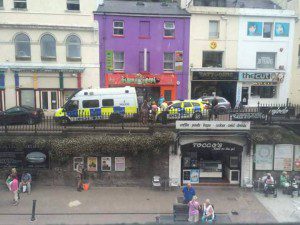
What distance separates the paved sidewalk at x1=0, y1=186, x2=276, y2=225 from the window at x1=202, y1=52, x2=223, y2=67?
44.7 ft

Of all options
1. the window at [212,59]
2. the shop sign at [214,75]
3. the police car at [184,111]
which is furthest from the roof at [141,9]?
the police car at [184,111]

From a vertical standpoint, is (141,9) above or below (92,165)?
above

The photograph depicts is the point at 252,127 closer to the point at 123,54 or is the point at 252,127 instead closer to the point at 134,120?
the point at 134,120

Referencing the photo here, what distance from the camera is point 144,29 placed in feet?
92.6

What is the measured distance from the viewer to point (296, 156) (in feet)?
62.3

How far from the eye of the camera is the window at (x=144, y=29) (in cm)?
2815

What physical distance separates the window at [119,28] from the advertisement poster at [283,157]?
16.0 meters

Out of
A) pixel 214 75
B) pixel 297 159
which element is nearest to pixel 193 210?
pixel 297 159

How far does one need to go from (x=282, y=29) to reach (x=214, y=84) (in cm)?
764

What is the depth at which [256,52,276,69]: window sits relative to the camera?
29.5 meters

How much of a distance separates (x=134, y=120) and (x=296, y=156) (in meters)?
10.00

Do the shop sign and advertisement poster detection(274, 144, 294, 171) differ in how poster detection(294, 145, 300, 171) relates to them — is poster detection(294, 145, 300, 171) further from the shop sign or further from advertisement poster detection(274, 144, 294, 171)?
the shop sign

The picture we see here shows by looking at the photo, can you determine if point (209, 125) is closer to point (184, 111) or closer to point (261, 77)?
point (184, 111)

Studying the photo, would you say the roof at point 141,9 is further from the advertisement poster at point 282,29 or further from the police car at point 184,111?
the police car at point 184,111
